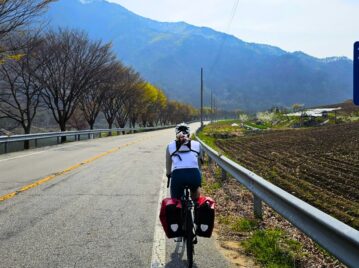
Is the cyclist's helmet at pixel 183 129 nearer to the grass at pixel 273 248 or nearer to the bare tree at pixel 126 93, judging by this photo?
the grass at pixel 273 248

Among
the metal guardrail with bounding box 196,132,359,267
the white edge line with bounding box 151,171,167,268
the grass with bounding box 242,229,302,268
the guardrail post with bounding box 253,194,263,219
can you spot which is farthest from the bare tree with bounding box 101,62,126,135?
the metal guardrail with bounding box 196,132,359,267

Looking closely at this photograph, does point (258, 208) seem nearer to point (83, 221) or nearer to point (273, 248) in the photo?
point (273, 248)

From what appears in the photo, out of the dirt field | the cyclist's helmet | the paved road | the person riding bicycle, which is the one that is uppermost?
the cyclist's helmet

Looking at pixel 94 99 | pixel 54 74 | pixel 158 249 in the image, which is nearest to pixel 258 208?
pixel 158 249

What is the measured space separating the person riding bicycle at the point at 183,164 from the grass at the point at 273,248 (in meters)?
1.14

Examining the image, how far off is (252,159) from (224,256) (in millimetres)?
15373

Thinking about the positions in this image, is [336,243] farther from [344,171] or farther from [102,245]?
[344,171]

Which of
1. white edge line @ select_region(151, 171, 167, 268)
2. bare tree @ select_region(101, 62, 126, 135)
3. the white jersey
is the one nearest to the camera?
white edge line @ select_region(151, 171, 167, 268)

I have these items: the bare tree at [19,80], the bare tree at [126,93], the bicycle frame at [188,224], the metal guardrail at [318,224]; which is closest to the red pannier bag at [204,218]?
the bicycle frame at [188,224]

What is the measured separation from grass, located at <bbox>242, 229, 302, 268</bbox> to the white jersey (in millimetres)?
1452

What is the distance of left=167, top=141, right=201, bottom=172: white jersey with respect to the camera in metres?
6.18

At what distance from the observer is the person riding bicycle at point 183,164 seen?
20.1 feet

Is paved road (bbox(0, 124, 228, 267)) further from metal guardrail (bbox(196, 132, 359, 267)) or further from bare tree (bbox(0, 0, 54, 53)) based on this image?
bare tree (bbox(0, 0, 54, 53))

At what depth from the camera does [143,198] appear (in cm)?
1012
